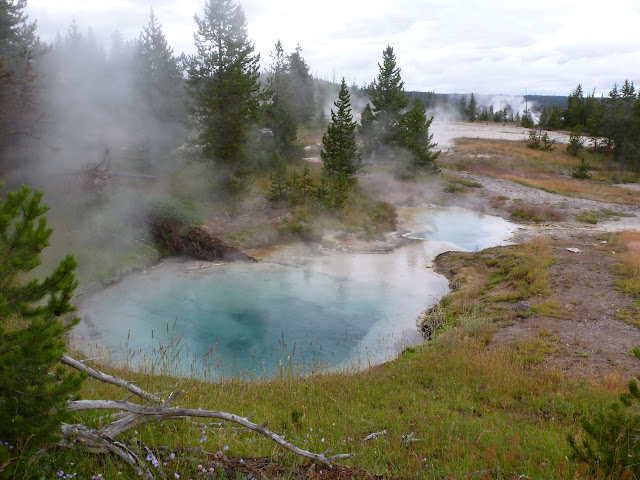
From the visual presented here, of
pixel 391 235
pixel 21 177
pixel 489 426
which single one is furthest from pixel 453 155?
pixel 489 426

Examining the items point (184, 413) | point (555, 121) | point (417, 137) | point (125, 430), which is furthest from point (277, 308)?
point (555, 121)

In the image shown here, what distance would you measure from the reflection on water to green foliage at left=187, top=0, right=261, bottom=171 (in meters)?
5.86

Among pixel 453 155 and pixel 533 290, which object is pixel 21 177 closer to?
pixel 533 290

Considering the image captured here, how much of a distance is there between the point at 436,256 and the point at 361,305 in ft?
18.8

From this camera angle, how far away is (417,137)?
94.1 feet

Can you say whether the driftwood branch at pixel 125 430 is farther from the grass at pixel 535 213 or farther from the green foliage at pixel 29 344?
the grass at pixel 535 213

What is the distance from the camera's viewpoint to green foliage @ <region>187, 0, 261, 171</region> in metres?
19.5

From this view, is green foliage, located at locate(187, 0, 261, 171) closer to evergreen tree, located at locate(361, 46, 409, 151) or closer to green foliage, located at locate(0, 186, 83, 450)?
evergreen tree, located at locate(361, 46, 409, 151)

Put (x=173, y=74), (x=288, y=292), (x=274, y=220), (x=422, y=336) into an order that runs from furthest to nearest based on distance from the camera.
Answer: (x=173, y=74)
(x=274, y=220)
(x=288, y=292)
(x=422, y=336)

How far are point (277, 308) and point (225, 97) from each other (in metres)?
11.6

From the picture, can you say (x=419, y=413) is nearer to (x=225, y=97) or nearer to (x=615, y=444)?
(x=615, y=444)

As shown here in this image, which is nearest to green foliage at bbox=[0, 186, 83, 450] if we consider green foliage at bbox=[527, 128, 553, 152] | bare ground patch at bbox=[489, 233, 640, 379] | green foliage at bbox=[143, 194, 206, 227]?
bare ground patch at bbox=[489, 233, 640, 379]

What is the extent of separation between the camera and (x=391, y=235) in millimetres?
19547

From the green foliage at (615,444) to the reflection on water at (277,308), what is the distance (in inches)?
194
